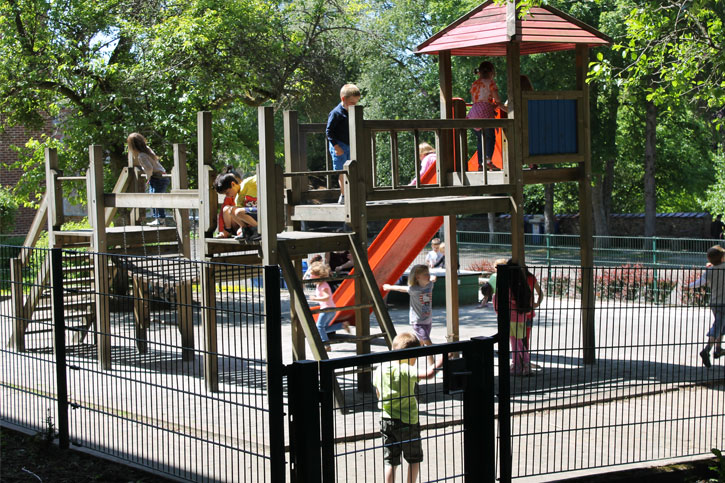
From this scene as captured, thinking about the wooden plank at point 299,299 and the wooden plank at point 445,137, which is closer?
the wooden plank at point 299,299

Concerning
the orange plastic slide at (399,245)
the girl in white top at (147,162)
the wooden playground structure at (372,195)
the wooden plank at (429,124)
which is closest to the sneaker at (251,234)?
the wooden playground structure at (372,195)

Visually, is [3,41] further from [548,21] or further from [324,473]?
[324,473]

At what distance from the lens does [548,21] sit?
1121cm

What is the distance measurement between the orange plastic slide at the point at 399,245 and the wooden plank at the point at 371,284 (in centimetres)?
324

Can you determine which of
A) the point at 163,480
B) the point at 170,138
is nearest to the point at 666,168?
the point at 170,138

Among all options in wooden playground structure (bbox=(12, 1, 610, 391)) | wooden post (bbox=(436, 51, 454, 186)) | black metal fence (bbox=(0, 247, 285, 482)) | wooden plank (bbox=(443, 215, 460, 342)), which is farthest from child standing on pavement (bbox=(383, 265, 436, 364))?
black metal fence (bbox=(0, 247, 285, 482))

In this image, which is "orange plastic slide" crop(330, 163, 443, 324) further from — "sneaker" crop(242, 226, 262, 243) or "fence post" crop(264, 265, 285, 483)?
"fence post" crop(264, 265, 285, 483)

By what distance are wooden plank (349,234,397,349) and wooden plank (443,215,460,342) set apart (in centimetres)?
290

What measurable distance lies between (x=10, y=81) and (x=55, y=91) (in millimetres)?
935

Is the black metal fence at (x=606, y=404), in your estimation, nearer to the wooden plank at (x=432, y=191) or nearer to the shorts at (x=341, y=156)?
the wooden plank at (x=432, y=191)

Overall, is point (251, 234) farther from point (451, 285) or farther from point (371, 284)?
point (451, 285)

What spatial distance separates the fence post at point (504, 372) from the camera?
17.2 feet

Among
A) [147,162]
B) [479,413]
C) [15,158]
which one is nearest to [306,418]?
[479,413]

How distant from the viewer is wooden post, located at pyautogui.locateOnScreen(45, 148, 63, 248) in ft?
40.1
